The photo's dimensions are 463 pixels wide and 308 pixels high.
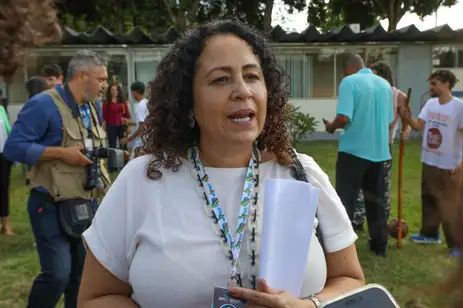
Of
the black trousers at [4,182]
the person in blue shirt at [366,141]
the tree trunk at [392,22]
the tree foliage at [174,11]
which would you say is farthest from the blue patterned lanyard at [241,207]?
the tree trunk at [392,22]

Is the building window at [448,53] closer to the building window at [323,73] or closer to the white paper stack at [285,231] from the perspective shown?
the white paper stack at [285,231]

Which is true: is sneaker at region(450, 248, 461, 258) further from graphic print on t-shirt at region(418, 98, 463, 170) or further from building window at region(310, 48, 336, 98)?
building window at region(310, 48, 336, 98)

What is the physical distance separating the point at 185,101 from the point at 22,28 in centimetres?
129

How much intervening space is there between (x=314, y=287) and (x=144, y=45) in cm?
1417

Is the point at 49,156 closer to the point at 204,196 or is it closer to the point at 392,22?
the point at 204,196

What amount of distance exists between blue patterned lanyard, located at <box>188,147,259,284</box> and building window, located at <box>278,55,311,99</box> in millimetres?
14924

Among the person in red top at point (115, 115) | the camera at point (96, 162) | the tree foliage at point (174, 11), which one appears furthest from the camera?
the tree foliage at point (174, 11)

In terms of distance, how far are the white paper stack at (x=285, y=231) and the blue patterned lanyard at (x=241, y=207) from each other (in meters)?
0.18

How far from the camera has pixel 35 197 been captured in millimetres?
3283

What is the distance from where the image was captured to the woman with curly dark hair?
1.62 meters

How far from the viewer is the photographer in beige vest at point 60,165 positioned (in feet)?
10.5

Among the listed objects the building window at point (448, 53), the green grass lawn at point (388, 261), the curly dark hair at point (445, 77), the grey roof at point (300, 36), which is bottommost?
the green grass lawn at point (388, 261)

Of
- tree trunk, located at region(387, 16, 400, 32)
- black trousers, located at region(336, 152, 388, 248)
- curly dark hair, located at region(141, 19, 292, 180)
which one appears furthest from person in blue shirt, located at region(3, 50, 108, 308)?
tree trunk, located at region(387, 16, 400, 32)

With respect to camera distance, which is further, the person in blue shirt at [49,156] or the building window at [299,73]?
the building window at [299,73]
